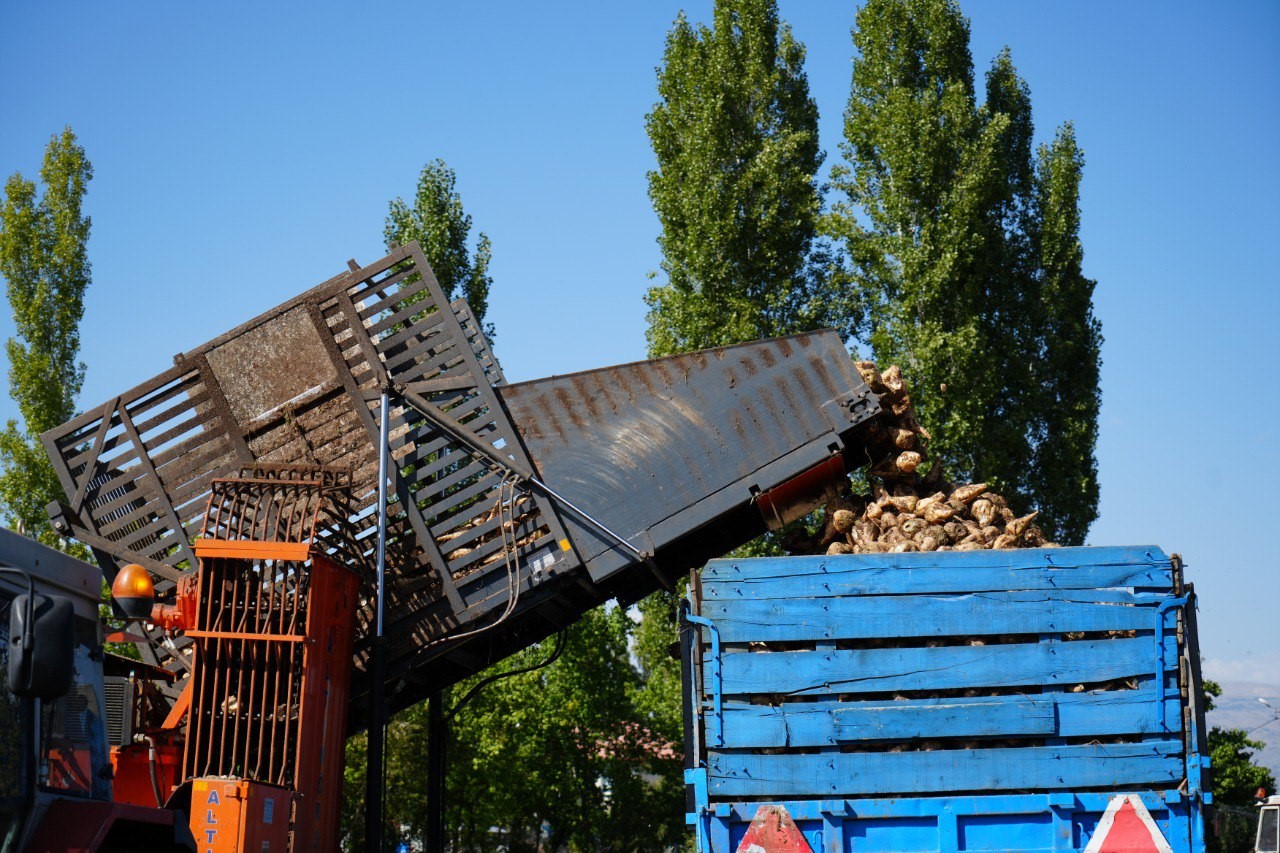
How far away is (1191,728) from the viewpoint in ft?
18.9

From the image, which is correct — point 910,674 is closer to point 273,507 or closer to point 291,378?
point 273,507

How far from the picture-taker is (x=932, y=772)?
5.75 metres

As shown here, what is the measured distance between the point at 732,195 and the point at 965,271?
13.3ft

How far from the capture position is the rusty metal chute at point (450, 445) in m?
7.65

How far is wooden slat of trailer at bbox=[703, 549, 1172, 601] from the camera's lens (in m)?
5.88

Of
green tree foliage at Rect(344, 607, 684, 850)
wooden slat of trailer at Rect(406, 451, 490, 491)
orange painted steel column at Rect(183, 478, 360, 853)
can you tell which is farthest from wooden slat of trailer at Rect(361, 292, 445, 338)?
A: green tree foliage at Rect(344, 607, 684, 850)

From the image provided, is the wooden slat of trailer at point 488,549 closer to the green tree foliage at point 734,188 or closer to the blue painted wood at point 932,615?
the blue painted wood at point 932,615

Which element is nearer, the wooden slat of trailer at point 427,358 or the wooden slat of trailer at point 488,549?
the wooden slat of trailer at point 488,549

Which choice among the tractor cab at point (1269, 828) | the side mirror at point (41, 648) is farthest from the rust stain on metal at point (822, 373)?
the tractor cab at point (1269, 828)

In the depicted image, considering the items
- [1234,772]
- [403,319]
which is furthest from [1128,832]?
[1234,772]

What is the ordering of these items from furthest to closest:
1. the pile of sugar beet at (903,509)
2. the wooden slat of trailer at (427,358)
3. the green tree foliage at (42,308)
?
1. the green tree foliage at (42,308)
2. the wooden slat of trailer at (427,358)
3. the pile of sugar beet at (903,509)

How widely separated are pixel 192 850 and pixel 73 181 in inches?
762

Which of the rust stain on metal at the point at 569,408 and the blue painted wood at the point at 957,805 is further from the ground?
the rust stain on metal at the point at 569,408

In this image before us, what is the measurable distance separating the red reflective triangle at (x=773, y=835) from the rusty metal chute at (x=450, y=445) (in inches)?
86.4
